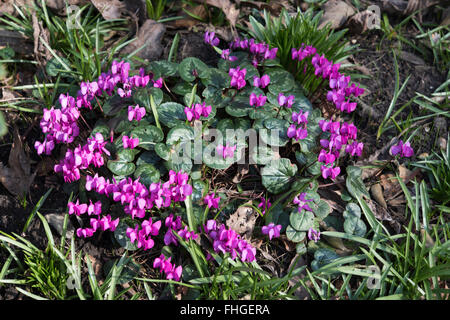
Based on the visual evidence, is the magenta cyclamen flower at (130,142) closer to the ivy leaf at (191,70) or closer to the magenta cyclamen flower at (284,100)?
the ivy leaf at (191,70)

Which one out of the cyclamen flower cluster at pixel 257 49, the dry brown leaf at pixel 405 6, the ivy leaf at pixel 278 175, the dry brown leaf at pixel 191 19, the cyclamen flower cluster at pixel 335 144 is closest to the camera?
the cyclamen flower cluster at pixel 335 144

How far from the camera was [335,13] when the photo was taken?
331 centimetres

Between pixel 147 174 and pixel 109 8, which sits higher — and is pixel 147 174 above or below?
below

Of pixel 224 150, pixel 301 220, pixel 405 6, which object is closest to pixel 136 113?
pixel 224 150

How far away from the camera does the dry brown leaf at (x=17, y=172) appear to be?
8.19 ft

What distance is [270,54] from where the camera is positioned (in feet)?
8.90

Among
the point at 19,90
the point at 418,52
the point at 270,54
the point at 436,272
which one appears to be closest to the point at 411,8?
the point at 418,52

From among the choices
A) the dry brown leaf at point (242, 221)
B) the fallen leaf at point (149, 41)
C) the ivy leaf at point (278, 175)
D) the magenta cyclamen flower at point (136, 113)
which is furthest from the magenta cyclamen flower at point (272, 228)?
the fallen leaf at point (149, 41)

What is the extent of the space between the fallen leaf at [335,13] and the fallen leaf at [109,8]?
150 centimetres

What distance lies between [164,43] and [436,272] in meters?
2.30

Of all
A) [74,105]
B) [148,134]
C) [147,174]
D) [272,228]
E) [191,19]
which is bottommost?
[272,228]

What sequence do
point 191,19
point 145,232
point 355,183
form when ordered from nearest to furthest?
1. point 145,232
2. point 355,183
3. point 191,19

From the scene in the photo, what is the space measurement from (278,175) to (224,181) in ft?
1.06

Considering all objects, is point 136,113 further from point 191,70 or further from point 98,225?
point 98,225
